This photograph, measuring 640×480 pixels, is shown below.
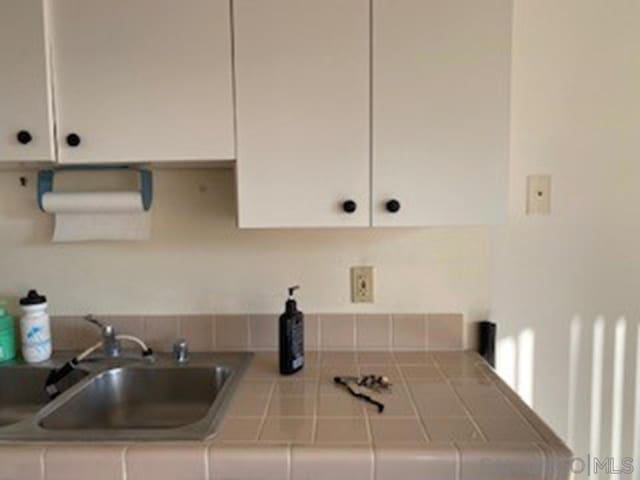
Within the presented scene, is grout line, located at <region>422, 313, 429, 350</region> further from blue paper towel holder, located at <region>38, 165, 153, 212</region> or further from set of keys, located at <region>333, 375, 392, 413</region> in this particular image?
blue paper towel holder, located at <region>38, 165, 153, 212</region>

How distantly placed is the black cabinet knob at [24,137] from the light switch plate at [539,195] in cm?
140

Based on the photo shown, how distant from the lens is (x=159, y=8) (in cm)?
111

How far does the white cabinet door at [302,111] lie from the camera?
1.10 m

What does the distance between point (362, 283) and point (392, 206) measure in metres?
0.38

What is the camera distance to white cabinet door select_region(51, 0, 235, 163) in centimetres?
111

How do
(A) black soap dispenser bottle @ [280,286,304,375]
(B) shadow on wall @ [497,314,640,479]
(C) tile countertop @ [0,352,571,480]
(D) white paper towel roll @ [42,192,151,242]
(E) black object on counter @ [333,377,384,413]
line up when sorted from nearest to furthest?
1. (C) tile countertop @ [0,352,571,480]
2. (E) black object on counter @ [333,377,384,413]
3. (A) black soap dispenser bottle @ [280,286,304,375]
4. (D) white paper towel roll @ [42,192,151,242]
5. (B) shadow on wall @ [497,314,640,479]

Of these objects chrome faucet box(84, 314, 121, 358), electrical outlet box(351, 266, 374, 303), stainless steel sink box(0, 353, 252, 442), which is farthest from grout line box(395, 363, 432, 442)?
chrome faucet box(84, 314, 121, 358)

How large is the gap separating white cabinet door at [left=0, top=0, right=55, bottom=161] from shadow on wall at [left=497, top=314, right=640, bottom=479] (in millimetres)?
1452

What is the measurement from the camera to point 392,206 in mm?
1122

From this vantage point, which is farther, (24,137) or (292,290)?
(292,290)

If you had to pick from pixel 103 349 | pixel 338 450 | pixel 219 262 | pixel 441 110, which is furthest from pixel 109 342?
pixel 441 110

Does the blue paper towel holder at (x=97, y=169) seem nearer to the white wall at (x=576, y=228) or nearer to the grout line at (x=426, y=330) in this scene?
the grout line at (x=426, y=330)

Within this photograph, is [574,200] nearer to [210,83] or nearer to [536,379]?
[536,379]

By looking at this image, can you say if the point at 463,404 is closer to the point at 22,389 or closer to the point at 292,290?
the point at 292,290
